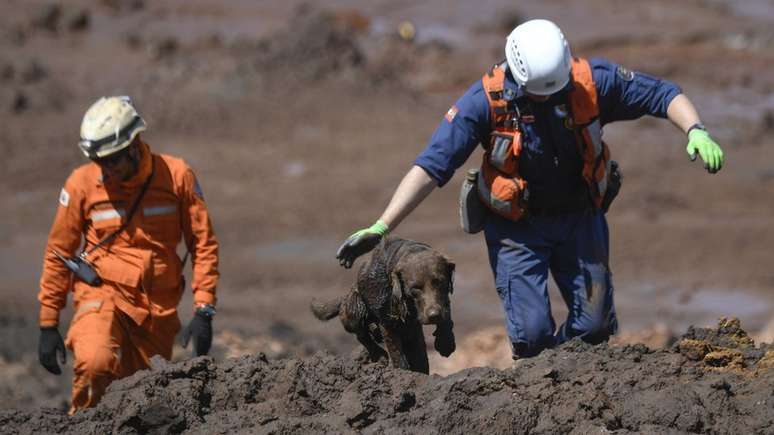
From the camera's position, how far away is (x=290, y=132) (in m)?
19.9

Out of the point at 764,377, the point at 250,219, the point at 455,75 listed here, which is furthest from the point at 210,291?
the point at 455,75

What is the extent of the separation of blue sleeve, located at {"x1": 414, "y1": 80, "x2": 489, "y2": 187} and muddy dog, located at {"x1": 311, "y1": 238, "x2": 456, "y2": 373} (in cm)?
41

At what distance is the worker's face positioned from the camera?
7.23 m

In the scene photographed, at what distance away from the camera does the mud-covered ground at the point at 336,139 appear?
45.4 ft

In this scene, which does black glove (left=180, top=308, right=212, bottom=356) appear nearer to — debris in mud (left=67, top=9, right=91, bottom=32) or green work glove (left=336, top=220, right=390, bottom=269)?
green work glove (left=336, top=220, right=390, bottom=269)

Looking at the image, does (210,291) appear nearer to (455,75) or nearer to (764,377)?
(764,377)

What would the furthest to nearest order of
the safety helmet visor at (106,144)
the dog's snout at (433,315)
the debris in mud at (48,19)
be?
the debris in mud at (48,19) < the safety helmet visor at (106,144) < the dog's snout at (433,315)

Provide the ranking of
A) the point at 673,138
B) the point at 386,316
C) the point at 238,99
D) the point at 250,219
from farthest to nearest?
the point at 238,99 < the point at 673,138 < the point at 250,219 < the point at 386,316

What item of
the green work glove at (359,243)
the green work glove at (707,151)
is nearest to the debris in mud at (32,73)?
the green work glove at (359,243)

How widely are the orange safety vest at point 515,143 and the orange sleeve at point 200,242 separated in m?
1.63

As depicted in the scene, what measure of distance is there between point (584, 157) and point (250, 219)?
34.6ft

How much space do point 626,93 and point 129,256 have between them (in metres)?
2.81

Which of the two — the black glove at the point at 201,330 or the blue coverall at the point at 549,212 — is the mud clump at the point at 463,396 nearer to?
the blue coverall at the point at 549,212

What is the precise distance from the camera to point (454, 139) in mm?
6613
